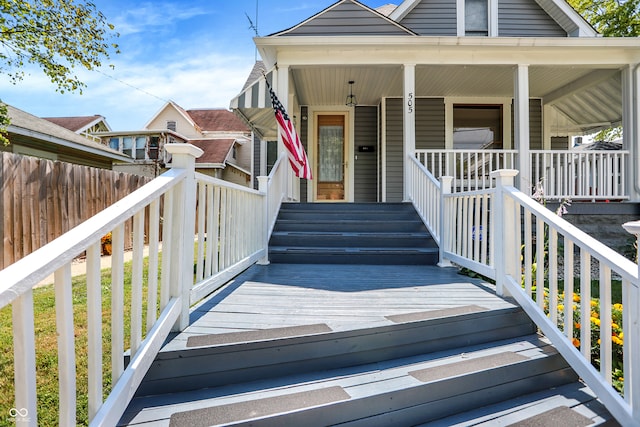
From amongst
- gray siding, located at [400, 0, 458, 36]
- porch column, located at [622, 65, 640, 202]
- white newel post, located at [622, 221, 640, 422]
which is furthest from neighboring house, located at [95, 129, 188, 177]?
white newel post, located at [622, 221, 640, 422]

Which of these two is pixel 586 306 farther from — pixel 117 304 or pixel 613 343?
pixel 117 304

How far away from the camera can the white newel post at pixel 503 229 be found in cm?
260

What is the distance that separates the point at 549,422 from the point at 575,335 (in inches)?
46.3

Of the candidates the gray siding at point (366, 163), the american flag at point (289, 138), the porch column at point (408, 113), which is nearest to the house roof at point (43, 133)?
the american flag at point (289, 138)

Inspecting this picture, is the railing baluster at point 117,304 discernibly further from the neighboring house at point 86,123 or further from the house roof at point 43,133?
the neighboring house at point 86,123

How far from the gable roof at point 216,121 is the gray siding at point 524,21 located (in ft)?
57.9

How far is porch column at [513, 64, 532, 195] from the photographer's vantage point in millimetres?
5762

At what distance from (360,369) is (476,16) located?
28.9 feet

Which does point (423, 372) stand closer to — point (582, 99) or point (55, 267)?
point (55, 267)

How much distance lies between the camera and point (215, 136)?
918 inches

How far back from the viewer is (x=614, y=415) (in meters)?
1.64

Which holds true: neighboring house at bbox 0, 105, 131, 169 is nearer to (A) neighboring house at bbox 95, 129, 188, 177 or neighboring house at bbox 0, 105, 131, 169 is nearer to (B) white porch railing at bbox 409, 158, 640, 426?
(A) neighboring house at bbox 95, 129, 188, 177

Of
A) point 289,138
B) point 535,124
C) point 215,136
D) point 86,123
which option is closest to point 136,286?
point 289,138

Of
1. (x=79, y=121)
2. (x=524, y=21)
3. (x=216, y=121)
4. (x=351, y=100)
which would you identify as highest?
(x=216, y=121)
